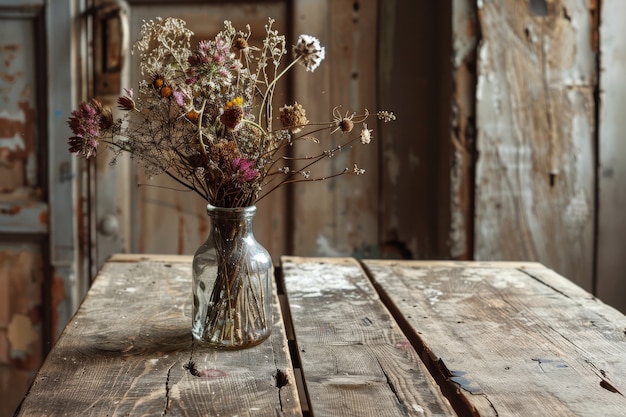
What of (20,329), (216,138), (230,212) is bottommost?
(20,329)

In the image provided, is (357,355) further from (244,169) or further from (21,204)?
(21,204)

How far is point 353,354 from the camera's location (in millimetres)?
1127

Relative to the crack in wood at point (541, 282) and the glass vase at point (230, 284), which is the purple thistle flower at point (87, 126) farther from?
the crack in wood at point (541, 282)

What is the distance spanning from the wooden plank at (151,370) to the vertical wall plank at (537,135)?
3.72 feet

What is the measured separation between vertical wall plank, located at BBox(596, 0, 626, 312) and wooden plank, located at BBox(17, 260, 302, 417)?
1.35m

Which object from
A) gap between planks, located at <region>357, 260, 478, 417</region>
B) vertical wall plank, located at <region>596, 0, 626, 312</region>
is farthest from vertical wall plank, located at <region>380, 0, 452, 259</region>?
gap between planks, located at <region>357, 260, 478, 417</region>

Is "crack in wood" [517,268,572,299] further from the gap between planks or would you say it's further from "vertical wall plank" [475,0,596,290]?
"vertical wall plank" [475,0,596,290]

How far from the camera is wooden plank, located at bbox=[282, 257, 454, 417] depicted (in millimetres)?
944

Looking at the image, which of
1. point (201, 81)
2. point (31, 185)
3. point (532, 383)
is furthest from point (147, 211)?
point (532, 383)

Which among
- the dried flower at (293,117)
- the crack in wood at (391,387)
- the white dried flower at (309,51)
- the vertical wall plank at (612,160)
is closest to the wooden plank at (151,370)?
the crack in wood at (391,387)

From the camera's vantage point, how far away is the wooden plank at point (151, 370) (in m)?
0.93

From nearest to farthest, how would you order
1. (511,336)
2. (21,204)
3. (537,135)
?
(511,336) < (537,135) < (21,204)

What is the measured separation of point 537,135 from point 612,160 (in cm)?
25

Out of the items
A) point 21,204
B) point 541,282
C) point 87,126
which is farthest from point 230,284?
point 21,204
